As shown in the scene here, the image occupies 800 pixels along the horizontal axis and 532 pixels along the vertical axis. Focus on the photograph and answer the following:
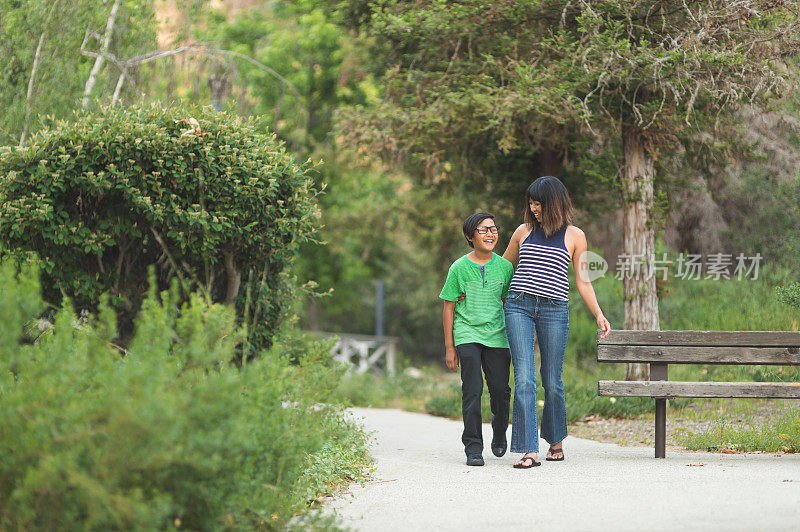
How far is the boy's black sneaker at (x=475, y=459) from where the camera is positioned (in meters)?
5.84

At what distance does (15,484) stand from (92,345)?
60 centimetres

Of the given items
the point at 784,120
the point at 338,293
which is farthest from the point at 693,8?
the point at 338,293

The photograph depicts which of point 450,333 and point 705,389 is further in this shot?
point 450,333

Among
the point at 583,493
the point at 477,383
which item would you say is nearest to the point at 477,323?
the point at 477,383

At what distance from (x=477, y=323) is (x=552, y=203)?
0.97m

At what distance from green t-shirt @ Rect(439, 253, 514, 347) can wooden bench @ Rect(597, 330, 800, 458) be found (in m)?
0.75

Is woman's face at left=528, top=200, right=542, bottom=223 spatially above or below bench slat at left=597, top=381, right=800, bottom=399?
above

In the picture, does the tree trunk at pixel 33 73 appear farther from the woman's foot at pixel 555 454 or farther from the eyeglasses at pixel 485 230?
the woman's foot at pixel 555 454

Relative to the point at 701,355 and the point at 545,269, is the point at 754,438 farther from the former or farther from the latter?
the point at 545,269

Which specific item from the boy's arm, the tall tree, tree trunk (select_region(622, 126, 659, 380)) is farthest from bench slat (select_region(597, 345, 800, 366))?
tree trunk (select_region(622, 126, 659, 380))

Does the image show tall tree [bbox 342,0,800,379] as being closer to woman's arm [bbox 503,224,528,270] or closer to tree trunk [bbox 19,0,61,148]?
woman's arm [bbox 503,224,528,270]

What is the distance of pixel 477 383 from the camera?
5.89 meters

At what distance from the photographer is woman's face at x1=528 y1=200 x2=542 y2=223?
586 centimetres

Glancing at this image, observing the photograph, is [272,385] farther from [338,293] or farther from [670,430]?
[338,293]
